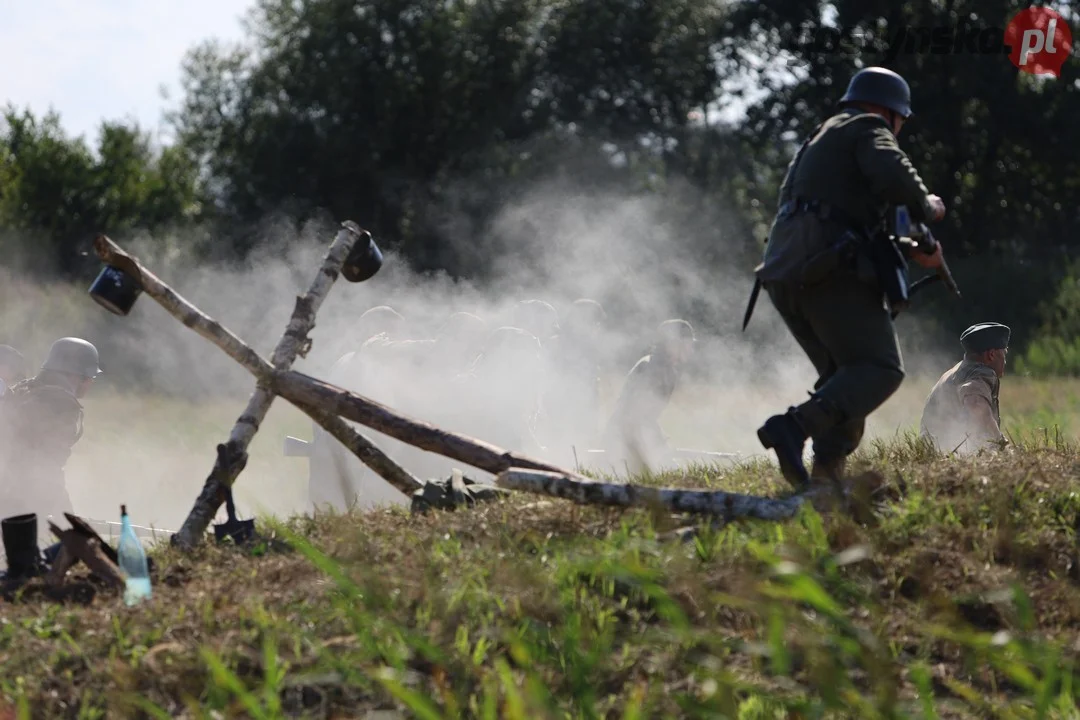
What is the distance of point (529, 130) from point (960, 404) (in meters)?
33.8

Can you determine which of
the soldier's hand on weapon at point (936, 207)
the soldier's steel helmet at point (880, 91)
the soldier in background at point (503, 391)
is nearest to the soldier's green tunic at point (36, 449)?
the soldier in background at point (503, 391)

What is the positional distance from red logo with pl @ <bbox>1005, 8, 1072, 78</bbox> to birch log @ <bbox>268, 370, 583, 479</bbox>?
30614 millimetres

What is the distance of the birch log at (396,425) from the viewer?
6.62 m

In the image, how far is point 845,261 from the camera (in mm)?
5707

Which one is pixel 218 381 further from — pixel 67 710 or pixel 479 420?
pixel 67 710

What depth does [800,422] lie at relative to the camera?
5645 millimetres

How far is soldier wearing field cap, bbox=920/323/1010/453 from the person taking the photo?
8.71 m

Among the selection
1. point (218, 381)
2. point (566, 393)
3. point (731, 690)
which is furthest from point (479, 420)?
point (218, 381)

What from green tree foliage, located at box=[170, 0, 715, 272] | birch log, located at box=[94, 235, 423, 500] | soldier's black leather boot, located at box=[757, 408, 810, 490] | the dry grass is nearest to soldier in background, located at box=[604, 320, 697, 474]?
birch log, located at box=[94, 235, 423, 500]

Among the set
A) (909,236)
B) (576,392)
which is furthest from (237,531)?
(576,392)

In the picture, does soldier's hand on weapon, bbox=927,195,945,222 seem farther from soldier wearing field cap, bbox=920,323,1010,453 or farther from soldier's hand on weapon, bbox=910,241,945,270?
soldier wearing field cap, bbox=920,323,1010,453

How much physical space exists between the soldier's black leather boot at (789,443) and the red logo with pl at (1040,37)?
102ft

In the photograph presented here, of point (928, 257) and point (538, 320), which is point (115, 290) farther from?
point (538, 320)

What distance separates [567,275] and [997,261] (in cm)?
1363
